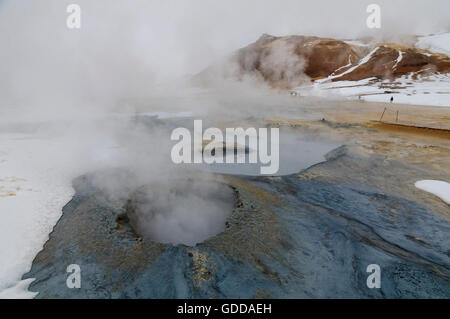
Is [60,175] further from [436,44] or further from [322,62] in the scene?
[436,44]

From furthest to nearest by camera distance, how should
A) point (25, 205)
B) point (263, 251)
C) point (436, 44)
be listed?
point (436, 44) < point (25, 205) < point (263, 251)

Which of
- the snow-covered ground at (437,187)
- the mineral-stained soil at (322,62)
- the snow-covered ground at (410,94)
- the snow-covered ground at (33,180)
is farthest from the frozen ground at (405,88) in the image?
the snow-covered ground at (33,180)

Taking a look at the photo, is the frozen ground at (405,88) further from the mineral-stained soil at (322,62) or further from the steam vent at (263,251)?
the steam vent at (263,251)

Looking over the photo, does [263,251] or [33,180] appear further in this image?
[33,180]

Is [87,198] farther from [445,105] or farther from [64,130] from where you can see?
[445,105]

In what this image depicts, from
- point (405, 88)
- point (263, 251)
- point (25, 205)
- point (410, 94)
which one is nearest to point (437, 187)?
point (263, 251)

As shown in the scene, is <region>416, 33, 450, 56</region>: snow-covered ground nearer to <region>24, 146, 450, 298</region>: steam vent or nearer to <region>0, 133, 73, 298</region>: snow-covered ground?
<region>24, 146, 450, 298</region>: steam vent

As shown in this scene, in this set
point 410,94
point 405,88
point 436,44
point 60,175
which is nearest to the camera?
point 60,175
